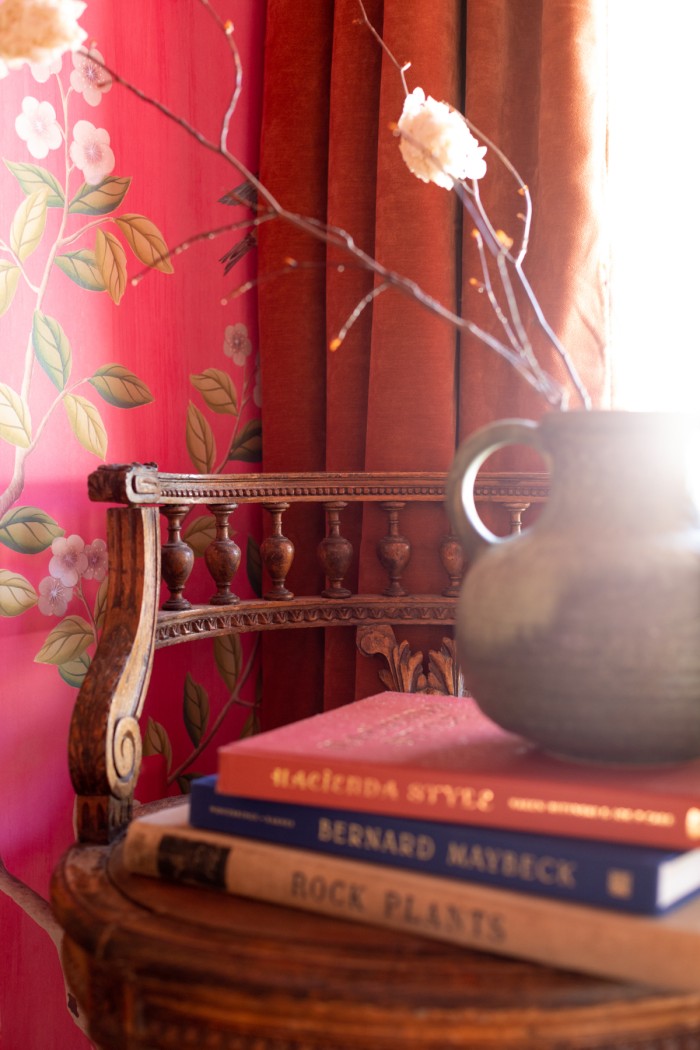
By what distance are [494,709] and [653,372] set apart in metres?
0.75

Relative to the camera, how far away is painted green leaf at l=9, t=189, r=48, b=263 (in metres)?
1.18

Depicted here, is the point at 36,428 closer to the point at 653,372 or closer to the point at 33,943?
the point at 33,943

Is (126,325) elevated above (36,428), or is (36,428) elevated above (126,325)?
(126,325)

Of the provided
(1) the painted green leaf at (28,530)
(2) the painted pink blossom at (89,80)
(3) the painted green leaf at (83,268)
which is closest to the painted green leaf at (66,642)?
(1) the painted green leaf at (28,530)

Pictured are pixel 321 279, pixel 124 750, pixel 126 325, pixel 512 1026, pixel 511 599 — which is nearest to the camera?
pixel 512 1026

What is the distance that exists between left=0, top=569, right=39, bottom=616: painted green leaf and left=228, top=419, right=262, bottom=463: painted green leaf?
38 cm

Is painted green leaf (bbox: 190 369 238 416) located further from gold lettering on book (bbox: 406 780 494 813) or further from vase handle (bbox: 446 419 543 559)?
gold lettering on book (bbox: 406 780 494 813)

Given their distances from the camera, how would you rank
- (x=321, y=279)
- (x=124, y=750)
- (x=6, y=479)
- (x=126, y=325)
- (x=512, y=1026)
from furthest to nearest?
(x=321, y=279)
(x=126, y=325)
(x=6, y=479)
(x=124, y=750)
(x=512, y=1026)

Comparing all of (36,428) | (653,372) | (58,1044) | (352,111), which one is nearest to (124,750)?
(36,428)

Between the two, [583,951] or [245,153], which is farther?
[245,153]

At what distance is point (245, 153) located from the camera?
1.47 metres

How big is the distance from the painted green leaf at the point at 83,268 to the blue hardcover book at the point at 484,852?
0.82 m

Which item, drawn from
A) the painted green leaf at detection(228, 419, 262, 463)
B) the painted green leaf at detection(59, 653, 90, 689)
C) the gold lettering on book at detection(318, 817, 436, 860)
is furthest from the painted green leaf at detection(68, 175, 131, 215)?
the gold lettering on book at detection(318, 817, 436, 860)

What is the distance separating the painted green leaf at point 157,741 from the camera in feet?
4.51
